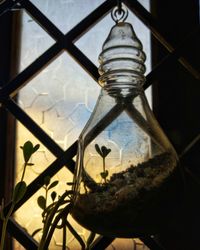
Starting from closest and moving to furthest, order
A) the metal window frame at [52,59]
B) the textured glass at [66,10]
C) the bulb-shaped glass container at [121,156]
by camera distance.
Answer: the bulb-shaped glass container at [121,156] → the metal window frame at [52,59] → the textured glass at [66,10]

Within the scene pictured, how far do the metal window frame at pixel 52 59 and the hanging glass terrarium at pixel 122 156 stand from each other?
168mm

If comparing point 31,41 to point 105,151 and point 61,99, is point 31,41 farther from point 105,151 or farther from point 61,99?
point 105,151

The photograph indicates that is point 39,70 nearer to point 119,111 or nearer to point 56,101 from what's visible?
point 56,101

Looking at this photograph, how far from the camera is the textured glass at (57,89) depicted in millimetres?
635

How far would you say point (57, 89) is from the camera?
0.67 meters

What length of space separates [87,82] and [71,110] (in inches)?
2.3

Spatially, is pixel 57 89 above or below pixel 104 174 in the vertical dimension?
above

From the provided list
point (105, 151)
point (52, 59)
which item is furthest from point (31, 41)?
point (105, 151)

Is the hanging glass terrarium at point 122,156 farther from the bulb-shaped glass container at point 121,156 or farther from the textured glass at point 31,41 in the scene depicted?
the textured glass at point 31,41

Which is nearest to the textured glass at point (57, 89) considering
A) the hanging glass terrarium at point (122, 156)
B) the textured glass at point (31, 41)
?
the textured glass at point (31, 41)

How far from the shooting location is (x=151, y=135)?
1.39 ft

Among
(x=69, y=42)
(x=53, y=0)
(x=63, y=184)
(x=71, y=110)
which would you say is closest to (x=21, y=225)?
(x=63, y=184)

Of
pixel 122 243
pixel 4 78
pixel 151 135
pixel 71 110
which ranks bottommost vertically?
pixel 122 243

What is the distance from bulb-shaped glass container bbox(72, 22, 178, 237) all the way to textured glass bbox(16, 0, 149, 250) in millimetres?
198
